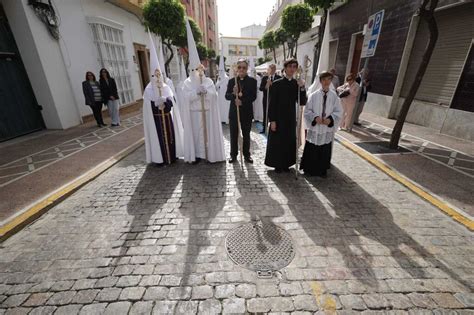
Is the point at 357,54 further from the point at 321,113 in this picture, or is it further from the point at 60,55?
the point at 60,55

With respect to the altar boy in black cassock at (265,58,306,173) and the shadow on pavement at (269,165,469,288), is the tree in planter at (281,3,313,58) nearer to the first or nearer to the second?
the altar boy in black cassock at (265,58,306,173)

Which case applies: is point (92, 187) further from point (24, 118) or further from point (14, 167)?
point (24, 118)

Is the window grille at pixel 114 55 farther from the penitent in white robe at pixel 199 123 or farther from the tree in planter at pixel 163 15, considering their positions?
the penitent in white robe at pixel 199 123

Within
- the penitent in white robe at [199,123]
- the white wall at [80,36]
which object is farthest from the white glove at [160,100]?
the white wall at [80,36]

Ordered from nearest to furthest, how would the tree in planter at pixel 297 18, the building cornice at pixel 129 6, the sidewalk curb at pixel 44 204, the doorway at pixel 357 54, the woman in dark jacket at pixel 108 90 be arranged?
the sidewalk curb at pixel 44 204 → the woman in dark jacket at pixel 108 90 → the building cornice at pixel 129 6 → the doorway at pixel 357 54 → the tree in planter at pixel 297 18

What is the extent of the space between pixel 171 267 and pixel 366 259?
7.21 ft

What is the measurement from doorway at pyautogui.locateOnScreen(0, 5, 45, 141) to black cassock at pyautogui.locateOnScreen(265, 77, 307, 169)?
8.26m

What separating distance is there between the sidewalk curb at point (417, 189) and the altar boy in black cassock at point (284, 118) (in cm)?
192

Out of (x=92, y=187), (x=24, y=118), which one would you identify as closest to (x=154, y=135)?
(x=92, y=187)

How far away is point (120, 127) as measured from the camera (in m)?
9.00

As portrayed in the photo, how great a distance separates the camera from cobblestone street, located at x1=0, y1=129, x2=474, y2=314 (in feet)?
7.22

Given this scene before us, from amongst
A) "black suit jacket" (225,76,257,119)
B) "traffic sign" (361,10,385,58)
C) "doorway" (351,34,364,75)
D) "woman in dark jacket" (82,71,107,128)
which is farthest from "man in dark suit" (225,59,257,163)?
"doorway" (351,34,364,75)

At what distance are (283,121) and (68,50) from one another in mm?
9070

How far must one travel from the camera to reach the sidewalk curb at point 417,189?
3.29 meters
